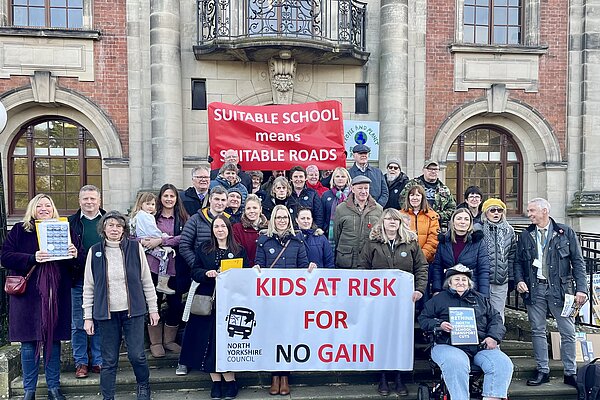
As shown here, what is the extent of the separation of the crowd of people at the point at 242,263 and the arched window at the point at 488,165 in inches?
276

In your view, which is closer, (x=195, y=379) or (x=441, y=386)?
(x=441, y=386)

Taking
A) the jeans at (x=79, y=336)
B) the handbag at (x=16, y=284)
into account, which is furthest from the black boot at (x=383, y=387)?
the handbag at (x=16, y=284)

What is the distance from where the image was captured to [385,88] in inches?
460

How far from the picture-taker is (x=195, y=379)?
525 cm

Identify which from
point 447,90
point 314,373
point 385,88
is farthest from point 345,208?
→ point 447,90

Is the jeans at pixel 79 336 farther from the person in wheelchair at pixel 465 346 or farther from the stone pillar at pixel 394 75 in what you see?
the stone pillar at pixel 394 75

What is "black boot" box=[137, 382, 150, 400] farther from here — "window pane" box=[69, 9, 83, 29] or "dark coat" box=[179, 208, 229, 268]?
"window pane" box=[69, 9, 83, 29]

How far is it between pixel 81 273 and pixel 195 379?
169 cm

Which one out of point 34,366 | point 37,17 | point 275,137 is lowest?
point 34,366

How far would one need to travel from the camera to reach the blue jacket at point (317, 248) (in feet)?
16.7

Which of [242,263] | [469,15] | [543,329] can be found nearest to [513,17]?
[469,15]

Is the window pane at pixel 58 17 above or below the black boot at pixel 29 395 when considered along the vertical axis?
above

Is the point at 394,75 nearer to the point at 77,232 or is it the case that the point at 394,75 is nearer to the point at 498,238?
the point at 498,238

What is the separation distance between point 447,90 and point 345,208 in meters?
7.98
